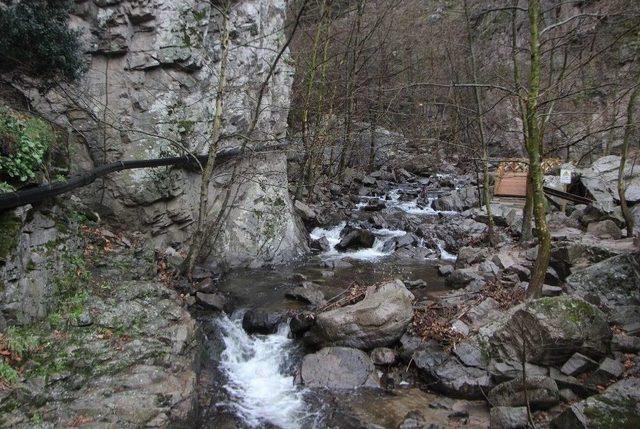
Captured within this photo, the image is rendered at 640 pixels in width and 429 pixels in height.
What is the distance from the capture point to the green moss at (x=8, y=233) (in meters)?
5.30

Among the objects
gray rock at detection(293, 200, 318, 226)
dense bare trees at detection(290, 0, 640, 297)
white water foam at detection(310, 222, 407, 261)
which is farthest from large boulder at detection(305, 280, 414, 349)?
gray rock at detection(293, 200, 318, 226)

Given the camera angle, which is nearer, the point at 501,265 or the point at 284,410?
the point at 284,410

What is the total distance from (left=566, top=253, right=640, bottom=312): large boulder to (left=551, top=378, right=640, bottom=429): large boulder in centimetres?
285

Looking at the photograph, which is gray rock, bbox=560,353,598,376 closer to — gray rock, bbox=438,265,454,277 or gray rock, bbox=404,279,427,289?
gray rock, bbox=404,279,427,289

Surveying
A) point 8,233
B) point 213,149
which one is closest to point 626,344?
point 213,149

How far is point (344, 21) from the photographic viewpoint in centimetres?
1834

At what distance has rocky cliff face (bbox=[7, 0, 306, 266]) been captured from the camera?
9.41 metres

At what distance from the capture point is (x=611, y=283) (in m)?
7.48

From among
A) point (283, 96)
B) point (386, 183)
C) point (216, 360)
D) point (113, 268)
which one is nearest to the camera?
point (216, 360)

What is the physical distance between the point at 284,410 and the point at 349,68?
1521 cm

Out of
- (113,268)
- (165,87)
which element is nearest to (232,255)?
(113,268)

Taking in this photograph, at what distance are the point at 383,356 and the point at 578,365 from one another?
8.45 ft

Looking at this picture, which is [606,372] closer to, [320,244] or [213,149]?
[213,149]

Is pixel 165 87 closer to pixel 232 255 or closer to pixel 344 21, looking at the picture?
pixel 232 255
